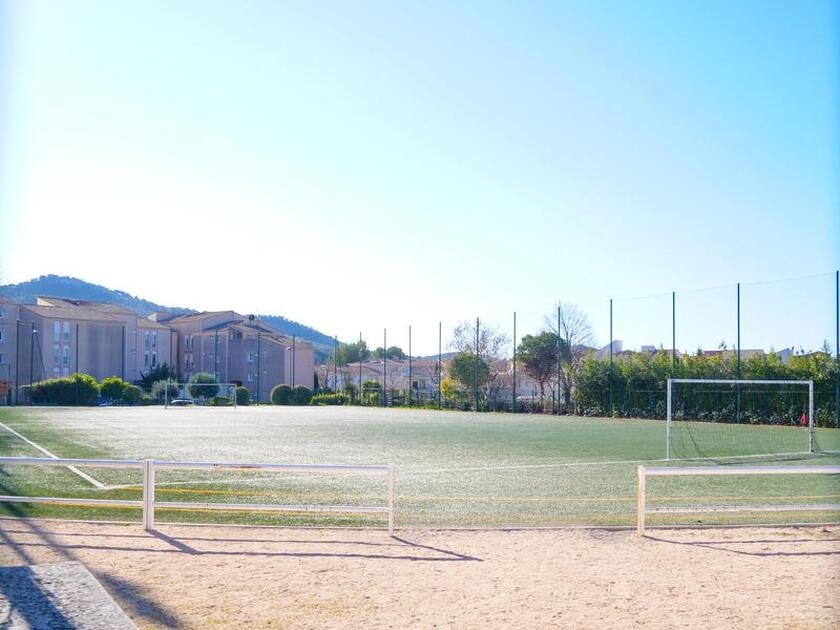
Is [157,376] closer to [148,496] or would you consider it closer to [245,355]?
[245,355]

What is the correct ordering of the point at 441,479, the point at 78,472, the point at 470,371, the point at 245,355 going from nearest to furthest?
the point at 441,479, the point at 78,472, the point at 470,371, the point at 245,355

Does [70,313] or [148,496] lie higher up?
[70,313]

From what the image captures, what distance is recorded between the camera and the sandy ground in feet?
21.1

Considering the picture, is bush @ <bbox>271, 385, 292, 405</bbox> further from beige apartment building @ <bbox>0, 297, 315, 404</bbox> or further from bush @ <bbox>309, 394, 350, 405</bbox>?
beige apartment building @ <bbox>0, 297, 315, 404</bbox>

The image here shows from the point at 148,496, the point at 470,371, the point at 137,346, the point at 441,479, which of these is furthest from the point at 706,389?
the point at 137,346

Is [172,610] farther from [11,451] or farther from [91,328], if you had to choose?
[91,328]

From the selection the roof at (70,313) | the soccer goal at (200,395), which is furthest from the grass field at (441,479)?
the roof at (70,313)

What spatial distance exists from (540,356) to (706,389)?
29790 millimetres

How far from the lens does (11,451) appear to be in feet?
69.4

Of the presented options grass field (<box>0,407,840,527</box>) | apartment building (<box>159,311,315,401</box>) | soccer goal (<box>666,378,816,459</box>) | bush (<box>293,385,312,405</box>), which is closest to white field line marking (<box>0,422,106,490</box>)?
grass field (<box>0,407,840,527</box>)

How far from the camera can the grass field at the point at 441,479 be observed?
37.1 ft

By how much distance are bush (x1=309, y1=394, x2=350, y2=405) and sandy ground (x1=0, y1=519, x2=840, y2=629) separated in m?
57.9

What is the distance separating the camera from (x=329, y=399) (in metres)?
69.0

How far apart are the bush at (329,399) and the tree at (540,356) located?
50.9ft
